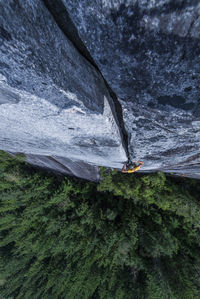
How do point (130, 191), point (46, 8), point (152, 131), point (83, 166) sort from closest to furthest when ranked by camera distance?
point (46, 8), point (152, 131), point (130, 191), point (83, 166)

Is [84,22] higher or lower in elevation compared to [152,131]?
higher

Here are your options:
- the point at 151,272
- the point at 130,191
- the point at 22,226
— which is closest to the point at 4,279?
the point at 22,226

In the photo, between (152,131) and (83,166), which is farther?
(83,166)

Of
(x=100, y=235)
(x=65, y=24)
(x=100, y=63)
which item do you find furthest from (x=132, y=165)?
(x=100, y=235)

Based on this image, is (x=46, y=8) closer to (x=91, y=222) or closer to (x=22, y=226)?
(x=91, y=222)

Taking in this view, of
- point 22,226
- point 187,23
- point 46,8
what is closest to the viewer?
point 187,23

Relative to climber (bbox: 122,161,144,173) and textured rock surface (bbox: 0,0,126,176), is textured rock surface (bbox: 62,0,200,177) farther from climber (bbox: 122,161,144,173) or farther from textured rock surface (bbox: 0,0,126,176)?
climber (bbox: 122,161,144,173)

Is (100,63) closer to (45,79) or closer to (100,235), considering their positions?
(45,79)

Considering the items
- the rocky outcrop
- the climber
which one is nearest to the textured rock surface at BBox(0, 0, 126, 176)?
the rocky outcrop
